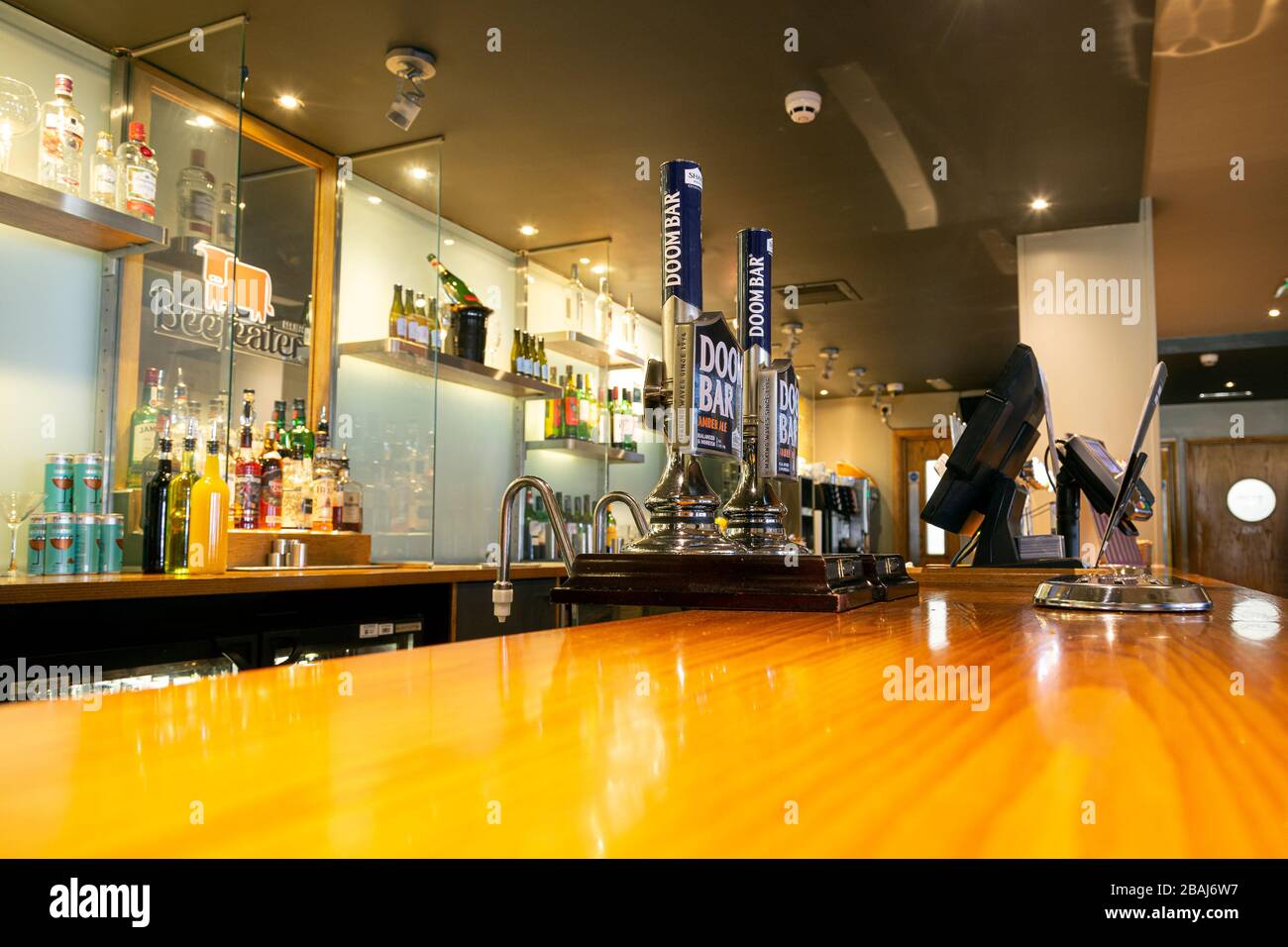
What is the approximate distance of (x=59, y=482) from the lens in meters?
2.12

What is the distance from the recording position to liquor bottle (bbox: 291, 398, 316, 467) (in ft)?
10.2

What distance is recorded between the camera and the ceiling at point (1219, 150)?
285 centimetres

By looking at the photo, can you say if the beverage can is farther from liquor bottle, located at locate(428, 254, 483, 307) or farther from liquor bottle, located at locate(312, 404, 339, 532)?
liquor bottle, located at locate(428, 254, 483, 307)

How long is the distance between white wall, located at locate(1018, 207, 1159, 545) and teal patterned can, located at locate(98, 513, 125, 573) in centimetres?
364

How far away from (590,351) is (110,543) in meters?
2.71

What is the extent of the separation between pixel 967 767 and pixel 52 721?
1.17 ft

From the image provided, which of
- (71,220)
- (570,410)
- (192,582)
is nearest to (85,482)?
(192,582)

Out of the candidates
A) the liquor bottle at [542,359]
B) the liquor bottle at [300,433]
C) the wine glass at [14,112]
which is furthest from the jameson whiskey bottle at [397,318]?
the wine glass at [14,112]

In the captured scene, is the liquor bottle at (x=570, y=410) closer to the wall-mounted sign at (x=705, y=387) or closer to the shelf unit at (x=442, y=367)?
the shelf unit at (x=442, y=367)

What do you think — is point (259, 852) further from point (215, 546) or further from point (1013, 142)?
point (1013, 142)

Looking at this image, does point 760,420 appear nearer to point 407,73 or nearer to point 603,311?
point 407,73

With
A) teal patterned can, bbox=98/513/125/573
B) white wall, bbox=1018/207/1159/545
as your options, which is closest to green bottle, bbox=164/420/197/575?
teal patterned can, bbox=98/513/125/573
